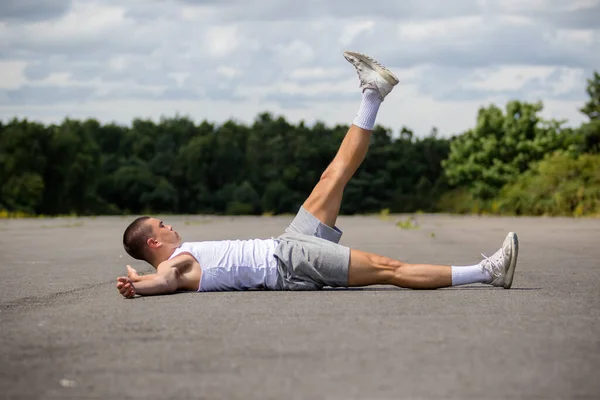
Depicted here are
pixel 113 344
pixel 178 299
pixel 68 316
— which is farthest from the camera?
pixel 178 299

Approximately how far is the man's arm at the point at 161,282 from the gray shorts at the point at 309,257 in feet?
2.16

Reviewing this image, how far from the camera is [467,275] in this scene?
7340mm

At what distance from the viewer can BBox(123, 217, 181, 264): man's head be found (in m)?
7.12

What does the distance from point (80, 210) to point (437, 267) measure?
54.4 meters

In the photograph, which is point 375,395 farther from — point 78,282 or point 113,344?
point 78,282

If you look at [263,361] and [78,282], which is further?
[78,282]

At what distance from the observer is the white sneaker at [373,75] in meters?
8.12

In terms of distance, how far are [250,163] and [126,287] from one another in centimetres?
7180

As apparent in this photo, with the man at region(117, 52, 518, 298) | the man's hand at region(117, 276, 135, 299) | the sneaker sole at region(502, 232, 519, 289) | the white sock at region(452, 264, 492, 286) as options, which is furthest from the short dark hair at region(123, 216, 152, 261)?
the sneaker sole at region(502, 232, 519, 289)

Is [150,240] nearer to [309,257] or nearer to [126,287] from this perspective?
[126,287]

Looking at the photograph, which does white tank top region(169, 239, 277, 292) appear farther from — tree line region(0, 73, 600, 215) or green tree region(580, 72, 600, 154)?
green tree region(580, 72, 600, 154)

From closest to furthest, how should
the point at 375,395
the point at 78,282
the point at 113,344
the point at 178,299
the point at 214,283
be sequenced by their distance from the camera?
the point at 375,395
the point at 113,344
the point at 178,299
the point at 214,283
the point at 78,282

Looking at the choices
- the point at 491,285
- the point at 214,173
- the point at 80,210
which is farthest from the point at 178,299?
the point at 214,173

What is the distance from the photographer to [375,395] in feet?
11.7
